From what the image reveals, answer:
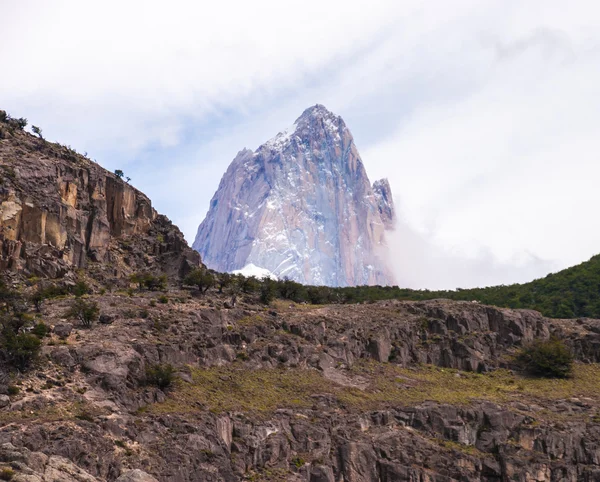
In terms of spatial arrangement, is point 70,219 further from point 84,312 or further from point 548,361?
point 548,361

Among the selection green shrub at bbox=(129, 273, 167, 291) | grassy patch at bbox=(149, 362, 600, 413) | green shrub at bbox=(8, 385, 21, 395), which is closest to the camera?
green shrub at bbox=(8, 385, 21, 395)

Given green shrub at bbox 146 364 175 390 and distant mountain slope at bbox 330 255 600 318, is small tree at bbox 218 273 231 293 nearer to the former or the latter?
distant mountain slope at bbox 330 255 600 318

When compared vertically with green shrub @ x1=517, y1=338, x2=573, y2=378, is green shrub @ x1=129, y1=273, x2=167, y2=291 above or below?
above

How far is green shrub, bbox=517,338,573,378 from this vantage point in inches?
3514

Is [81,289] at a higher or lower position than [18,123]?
lower

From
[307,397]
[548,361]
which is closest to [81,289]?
[307,397]

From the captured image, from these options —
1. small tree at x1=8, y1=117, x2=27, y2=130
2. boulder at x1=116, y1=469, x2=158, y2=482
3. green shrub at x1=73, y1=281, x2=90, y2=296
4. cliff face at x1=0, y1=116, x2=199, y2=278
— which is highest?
small tree at x1=8, y1=117, x2=27, y2=130

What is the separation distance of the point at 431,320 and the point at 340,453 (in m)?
34.2

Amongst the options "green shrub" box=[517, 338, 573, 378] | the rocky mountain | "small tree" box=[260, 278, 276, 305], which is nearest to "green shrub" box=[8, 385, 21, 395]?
the rocky mountain

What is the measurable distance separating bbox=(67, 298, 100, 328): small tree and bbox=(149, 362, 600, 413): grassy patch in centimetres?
949

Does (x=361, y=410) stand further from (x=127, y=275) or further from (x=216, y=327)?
(x=127, y=275)

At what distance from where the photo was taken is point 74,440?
47562 mm

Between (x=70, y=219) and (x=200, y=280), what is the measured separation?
14868 mm

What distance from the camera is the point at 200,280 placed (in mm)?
87250
